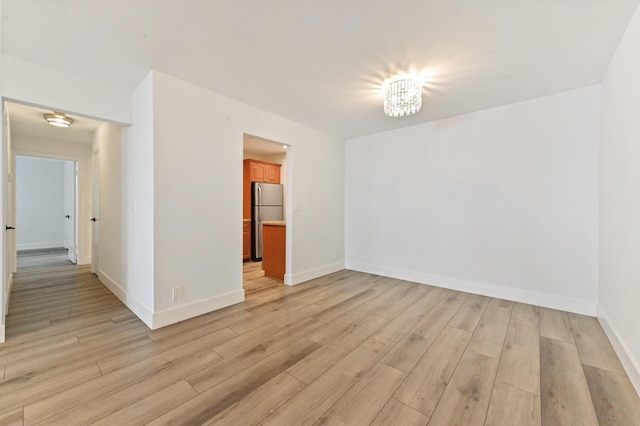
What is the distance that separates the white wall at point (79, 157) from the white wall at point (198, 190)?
387 cm

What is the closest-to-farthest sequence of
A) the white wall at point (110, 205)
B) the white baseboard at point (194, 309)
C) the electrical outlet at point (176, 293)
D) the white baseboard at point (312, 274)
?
the white baseboard at point (194, 309), the electrical outlet at point (176, 293), the white wall at point (110, 205), the white baseboard at point (312, 274)

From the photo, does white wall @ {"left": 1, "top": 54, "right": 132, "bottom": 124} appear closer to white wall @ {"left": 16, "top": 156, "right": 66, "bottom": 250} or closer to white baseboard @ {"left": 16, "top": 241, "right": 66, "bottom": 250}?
white wall @ {"left": 16, "top": 156, "right": 66, "bottom": 250}

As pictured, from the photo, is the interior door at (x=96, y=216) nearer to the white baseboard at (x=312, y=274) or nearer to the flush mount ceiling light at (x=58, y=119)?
the flush mount ceiling light at (x=58, y=119)

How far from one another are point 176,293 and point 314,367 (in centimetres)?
160

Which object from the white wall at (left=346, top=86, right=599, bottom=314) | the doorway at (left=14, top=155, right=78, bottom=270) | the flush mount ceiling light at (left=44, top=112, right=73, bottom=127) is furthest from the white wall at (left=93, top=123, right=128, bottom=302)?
the doorway at (left=14, top=155, right=78, bottom=270)

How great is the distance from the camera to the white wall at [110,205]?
317cm

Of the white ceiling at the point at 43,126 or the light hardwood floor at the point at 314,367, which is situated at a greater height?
the white ceiling at the point at 43,126

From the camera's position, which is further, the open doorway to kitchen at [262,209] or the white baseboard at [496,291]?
the open doorway to kitchen at [262,209]

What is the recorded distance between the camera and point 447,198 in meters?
3.62

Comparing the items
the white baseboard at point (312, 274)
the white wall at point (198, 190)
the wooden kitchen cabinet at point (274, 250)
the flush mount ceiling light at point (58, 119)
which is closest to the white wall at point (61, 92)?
the white wall at point (198, 190)

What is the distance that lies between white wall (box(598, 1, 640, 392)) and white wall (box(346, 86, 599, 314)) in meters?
0.25

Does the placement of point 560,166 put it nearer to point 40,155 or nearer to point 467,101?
point 467,101

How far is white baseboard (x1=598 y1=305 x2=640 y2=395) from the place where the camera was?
62.9 inches

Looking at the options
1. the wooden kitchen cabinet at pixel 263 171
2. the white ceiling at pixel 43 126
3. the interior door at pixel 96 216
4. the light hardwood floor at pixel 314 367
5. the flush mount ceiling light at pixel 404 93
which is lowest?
the light hardwood floor at pixel 314 367
